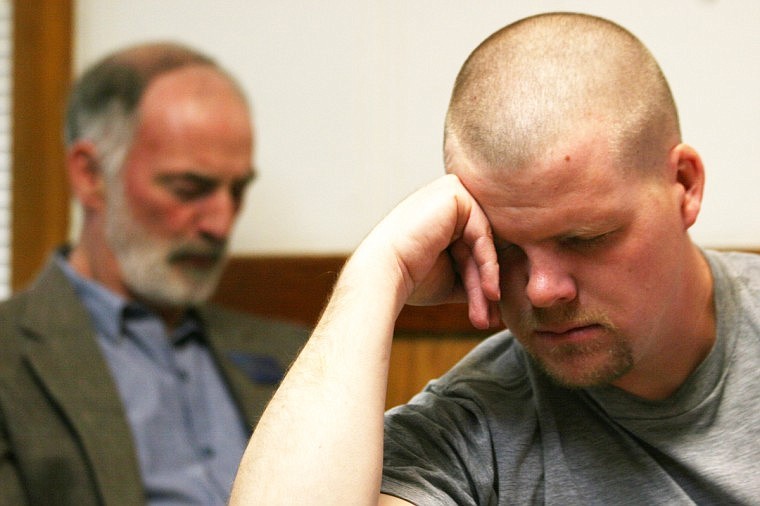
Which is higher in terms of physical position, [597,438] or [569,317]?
[569,317]

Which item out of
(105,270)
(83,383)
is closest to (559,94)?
(83,383)

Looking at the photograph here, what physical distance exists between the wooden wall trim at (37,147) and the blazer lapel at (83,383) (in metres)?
0.53

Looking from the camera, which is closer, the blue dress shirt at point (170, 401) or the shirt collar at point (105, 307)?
the blue dress shirt at point (170, 401)

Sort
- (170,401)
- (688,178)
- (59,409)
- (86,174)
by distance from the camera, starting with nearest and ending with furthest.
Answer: (688,178), (59,409), (170,401), (86,174)

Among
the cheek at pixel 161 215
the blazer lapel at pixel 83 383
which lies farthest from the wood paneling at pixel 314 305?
the blazer lapel at pixel 83 383

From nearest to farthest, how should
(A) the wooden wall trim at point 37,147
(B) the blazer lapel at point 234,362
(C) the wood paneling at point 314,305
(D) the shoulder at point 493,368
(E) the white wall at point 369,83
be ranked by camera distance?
(D) the shoulder at point 493,368, (E) the white wall at point 369,83, (C) the wood paneling at point 314,305, (B) the blazer lapel at point 234,362, (A) the wooden wall trim at point 37,147

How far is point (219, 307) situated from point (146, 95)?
1.85 feet

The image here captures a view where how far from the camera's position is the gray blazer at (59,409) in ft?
5.52

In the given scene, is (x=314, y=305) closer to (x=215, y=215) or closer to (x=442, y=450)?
(x=215, y=215)

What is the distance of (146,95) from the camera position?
2152mm

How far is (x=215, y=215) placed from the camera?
2.13m

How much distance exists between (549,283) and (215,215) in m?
1.29

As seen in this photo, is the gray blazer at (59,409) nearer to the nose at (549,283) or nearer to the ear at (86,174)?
the ear at (86,174)

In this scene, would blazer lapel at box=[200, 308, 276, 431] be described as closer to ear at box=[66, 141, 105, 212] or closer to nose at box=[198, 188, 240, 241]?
nose at box=[198, 188, 240, 241]
